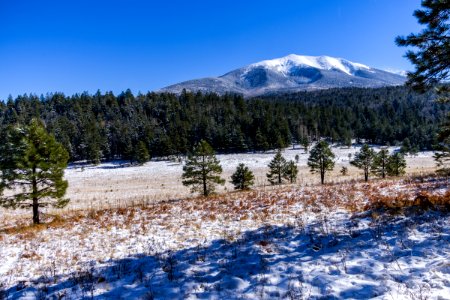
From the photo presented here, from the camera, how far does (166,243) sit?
9883 millimetres

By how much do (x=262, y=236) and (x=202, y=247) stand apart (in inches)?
76.2

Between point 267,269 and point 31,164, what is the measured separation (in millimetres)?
Result: 17544

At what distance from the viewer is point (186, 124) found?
119625 millimetres

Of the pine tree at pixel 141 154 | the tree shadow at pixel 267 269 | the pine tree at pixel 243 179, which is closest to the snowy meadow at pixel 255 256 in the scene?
the tree shadow at pixel 267 269

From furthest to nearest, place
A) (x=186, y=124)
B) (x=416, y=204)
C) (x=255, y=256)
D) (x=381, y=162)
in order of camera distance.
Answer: (x=186, y=124)
(x=381, y=162)
(x=416, y=204)
(x=255, y=256)

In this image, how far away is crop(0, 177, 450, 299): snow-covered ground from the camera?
5.46 metres

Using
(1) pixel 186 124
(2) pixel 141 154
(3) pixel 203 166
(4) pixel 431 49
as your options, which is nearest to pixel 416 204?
(4) pixel 431 49

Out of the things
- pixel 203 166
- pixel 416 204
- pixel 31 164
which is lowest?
pixel 416 204

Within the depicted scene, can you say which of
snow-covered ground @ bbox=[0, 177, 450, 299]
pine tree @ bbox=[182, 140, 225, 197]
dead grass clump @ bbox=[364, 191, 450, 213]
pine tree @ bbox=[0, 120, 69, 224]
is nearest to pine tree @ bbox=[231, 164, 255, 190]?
pine tree @ bbox=[182, 140, 225, 197]

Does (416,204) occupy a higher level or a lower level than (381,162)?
higher

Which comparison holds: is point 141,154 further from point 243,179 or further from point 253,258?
point 253,258

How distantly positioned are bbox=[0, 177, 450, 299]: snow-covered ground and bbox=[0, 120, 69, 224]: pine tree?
603 cm

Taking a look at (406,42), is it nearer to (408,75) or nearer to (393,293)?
(408,75)

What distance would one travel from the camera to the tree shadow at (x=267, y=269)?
550cm
